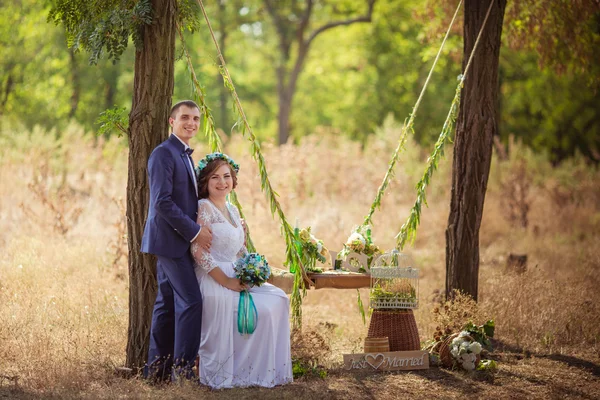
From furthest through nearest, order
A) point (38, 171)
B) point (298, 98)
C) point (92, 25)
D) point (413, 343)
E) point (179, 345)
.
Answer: point (298, 98) < point (38, 171) < point (413, 343) < point (92, 25) < point (179, 345)

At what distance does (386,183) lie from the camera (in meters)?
7.02

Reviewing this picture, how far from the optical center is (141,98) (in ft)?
18.1

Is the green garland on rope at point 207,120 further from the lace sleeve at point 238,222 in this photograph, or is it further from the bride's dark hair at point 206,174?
the bride's dark hair at point 206,174

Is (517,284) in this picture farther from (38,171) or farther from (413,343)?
(38,171)

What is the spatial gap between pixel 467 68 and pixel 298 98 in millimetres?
25568

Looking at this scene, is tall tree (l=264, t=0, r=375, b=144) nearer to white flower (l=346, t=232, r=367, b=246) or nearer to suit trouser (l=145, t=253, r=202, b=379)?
white flower (l=346, t=232, r=367, b=246)

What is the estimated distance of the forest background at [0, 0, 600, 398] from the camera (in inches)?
231

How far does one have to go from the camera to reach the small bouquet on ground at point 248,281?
5.29m

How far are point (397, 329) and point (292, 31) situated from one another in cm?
2045

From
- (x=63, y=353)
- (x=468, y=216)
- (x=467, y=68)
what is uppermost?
(x=467, y=68)

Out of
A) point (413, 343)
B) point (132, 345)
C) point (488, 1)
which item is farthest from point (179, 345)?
point (488, 1)

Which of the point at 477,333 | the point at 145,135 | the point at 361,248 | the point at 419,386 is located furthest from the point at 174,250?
the point at 477,333

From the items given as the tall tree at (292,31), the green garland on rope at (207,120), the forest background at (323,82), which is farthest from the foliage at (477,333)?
the tall tree at (292,31)

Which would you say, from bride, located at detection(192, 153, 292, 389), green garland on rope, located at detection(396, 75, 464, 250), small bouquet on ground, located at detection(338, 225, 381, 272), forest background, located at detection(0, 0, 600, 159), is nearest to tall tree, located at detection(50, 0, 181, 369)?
bride, located at detection(192, 153, 292, 389)
